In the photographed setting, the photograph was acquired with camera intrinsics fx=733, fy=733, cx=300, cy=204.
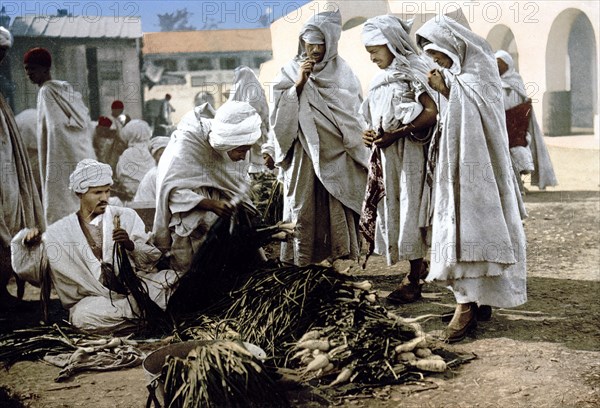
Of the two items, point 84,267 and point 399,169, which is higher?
point 399,169

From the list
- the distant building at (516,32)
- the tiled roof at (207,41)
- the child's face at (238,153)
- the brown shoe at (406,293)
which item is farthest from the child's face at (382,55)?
the tiled roof at (207,41)

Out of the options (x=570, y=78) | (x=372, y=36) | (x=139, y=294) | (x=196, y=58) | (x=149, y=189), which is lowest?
(x=139, y=294)

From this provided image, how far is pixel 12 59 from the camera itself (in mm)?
19297

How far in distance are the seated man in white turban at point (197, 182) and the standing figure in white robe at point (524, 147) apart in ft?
17.2

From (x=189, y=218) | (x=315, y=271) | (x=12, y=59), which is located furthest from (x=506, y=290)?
(x=12, y=59)

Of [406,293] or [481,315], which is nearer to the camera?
[481,315]

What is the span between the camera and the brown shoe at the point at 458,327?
479 centimetres

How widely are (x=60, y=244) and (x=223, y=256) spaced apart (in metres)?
1.13

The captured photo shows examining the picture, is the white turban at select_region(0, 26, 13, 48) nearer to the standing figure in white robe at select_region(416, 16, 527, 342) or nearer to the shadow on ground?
the standing figure in white robe at select_region(416, 16, 527, 342)

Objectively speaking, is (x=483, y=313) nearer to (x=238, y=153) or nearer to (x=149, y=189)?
(x=238, y=153)

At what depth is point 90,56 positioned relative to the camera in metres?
20.1

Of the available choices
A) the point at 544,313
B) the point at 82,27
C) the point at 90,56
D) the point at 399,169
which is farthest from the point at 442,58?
the point at 82,27

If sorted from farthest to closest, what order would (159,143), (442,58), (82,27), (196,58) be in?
1. (196,58)
2. (82,27)
3. (159,143)
4. (442,58)

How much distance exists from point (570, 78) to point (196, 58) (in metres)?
11.5
